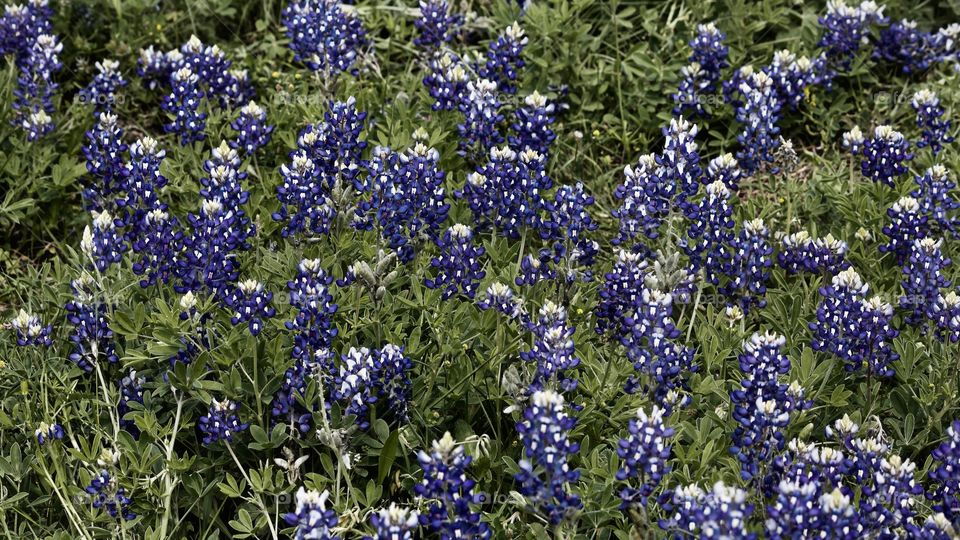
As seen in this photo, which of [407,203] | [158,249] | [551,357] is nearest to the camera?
[551,357]

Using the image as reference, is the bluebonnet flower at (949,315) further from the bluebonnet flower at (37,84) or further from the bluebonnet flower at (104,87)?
the bluebonnet flower at (37,84)

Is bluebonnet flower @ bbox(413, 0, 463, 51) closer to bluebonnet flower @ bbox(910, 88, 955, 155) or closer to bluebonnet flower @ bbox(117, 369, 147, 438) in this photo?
bluebonnet flower @ bbox(910, 88, 955, 155)

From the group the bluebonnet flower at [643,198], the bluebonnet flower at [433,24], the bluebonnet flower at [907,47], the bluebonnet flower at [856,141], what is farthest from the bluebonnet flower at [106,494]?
the bluebonnet flower at [907,47]

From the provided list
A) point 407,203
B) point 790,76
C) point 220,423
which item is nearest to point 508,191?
point 407,203

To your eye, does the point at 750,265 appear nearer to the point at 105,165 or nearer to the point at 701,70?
the point at 701,70

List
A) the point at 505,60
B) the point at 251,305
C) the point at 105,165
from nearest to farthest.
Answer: the point at 251,305 → the point at 105,165 → the point at 505,60

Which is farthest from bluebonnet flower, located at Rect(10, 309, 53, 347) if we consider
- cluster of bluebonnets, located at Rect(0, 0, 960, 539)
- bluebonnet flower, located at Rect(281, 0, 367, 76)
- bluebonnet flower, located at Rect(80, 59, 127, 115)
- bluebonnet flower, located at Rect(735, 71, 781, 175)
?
bluebonnet flower, located at Rect(735, 71, 781, 175)
